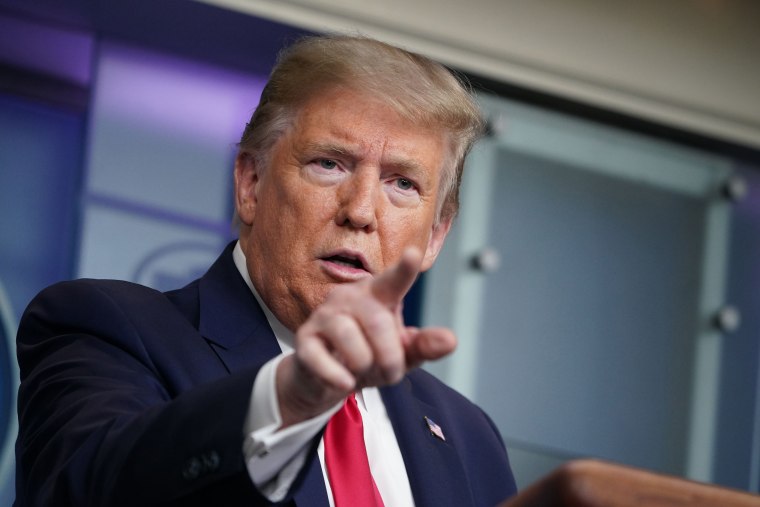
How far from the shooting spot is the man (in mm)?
1570

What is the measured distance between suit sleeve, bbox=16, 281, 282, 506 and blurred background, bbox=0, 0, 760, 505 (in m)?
1.55

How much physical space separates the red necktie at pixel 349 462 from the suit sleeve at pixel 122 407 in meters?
0.20

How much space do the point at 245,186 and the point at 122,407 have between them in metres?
0.91

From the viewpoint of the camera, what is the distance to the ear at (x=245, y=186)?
8.61 ft

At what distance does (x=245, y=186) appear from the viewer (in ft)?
8.79

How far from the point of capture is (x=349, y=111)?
254cm

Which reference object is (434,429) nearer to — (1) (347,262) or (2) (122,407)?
(1) (347,262)

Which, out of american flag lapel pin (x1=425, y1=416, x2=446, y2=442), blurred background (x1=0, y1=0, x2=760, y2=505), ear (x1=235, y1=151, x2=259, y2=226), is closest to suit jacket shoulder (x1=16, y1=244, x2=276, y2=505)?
ear (x1=235, y1=151, x2=259, y2=226)

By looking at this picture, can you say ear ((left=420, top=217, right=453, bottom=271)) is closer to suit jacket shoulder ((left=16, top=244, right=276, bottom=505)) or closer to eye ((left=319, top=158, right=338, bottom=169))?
eye ((left=319, top=158, right=338, bottom=169))

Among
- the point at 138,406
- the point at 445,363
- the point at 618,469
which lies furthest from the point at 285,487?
the point at 445,363

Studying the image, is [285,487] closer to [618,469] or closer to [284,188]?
[618,469]

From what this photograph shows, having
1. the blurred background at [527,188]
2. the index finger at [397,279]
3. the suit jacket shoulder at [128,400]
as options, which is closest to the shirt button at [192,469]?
the suit jacket shoulder at [128,400]

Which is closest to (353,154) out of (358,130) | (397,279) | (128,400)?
(358,130)

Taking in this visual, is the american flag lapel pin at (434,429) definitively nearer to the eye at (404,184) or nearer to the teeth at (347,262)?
the teeth at (347,262)
